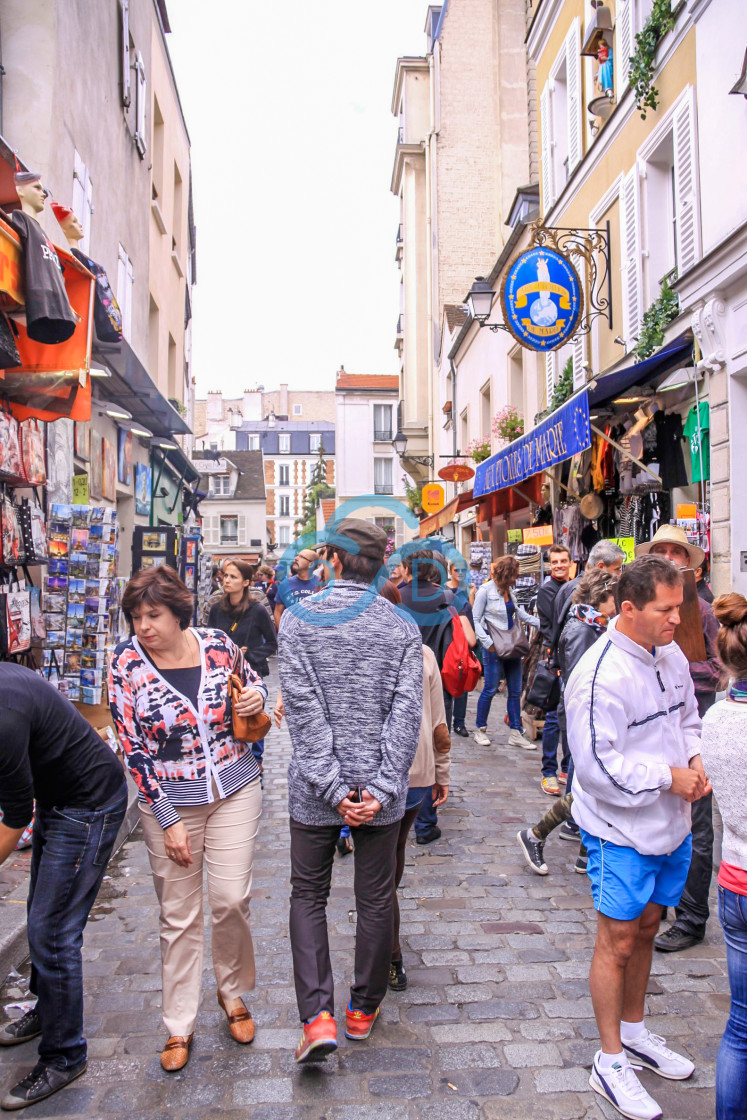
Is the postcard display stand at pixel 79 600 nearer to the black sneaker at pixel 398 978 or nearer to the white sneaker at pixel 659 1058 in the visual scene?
the black sneaker at pixel 398 978

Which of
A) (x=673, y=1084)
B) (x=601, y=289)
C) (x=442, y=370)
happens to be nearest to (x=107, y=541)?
(x=673, y=1084)

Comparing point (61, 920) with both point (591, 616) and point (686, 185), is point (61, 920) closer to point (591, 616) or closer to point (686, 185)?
point (591, 616)

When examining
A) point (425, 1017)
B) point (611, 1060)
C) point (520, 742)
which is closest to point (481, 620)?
point (520, 742)

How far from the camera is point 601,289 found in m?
10.4

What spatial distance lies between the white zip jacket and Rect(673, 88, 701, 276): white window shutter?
5864mm

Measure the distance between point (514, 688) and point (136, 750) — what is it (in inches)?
248

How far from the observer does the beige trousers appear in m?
3.07

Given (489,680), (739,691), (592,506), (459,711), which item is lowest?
(459,711)

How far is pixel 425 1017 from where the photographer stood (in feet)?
10.9

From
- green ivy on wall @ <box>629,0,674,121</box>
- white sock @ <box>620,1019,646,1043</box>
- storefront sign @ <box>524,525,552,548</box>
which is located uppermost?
green ivy on wall @ <box>629,0,674,121</box>

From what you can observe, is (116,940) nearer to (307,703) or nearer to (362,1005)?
(362,1005)

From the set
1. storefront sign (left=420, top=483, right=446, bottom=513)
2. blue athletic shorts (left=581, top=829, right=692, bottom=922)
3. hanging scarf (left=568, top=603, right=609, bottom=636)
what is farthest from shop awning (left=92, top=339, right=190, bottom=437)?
storefront sign (left=420, top=483, right=446, bottom=513)

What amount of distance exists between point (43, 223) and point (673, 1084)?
745 cm

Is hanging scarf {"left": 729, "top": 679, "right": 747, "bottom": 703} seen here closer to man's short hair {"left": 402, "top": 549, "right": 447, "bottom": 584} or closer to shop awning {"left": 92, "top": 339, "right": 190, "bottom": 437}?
man's short hair {"left": 402, "top": 549, "right": 447, "bottom": 584}
